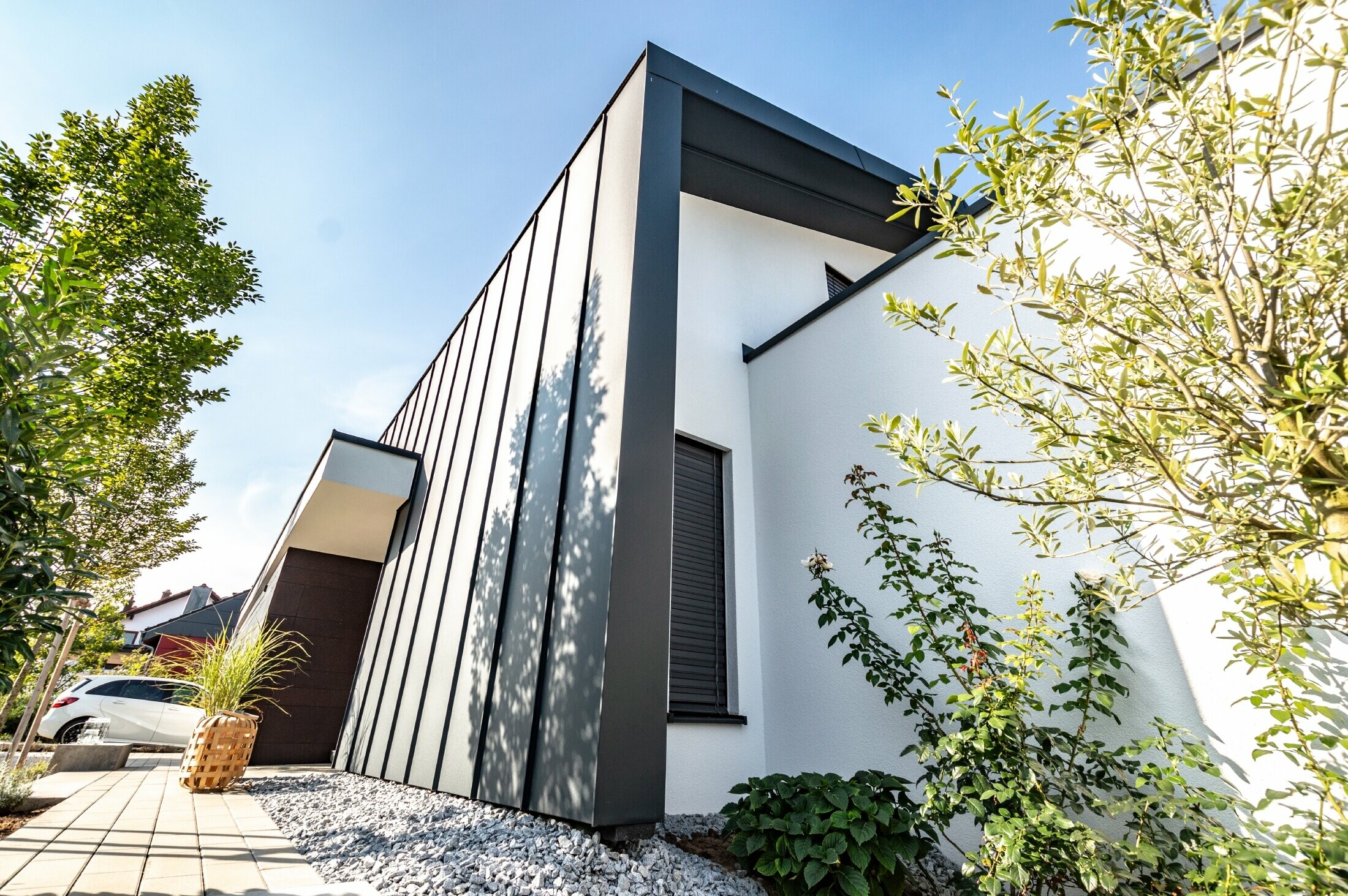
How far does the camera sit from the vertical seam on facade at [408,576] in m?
5.92

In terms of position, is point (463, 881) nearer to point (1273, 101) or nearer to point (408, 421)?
point (1273, 101)

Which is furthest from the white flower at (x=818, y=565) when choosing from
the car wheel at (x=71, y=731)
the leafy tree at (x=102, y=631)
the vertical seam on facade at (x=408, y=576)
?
the car wheel at (x=71, y=731)

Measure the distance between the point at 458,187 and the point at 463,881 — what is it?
7.08 meters

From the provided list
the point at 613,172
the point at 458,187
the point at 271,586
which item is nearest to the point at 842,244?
the point at 613,172

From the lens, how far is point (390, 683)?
592 cm

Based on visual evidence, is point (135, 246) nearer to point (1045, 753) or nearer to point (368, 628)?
point (368, 628)

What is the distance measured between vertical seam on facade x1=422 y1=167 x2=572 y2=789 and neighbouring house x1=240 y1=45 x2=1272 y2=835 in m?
0.03

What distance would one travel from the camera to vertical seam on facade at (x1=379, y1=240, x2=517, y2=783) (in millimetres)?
5117

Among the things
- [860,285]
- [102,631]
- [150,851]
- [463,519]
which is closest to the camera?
[150,851]

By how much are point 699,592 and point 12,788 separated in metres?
5.24

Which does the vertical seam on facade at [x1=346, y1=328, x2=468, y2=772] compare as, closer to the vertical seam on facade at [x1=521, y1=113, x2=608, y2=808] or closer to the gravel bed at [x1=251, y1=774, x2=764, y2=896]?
the gravel bed at [x1=251, y1=774, x2=764, y2=896]

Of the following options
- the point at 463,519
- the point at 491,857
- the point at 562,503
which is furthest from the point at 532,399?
the point at 491,857

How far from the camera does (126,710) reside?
319 inches

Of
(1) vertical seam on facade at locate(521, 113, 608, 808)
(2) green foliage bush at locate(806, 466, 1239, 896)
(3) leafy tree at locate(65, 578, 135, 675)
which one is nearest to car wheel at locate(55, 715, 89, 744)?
(3) leafy tree at locate(65, 578, 135, 675)
